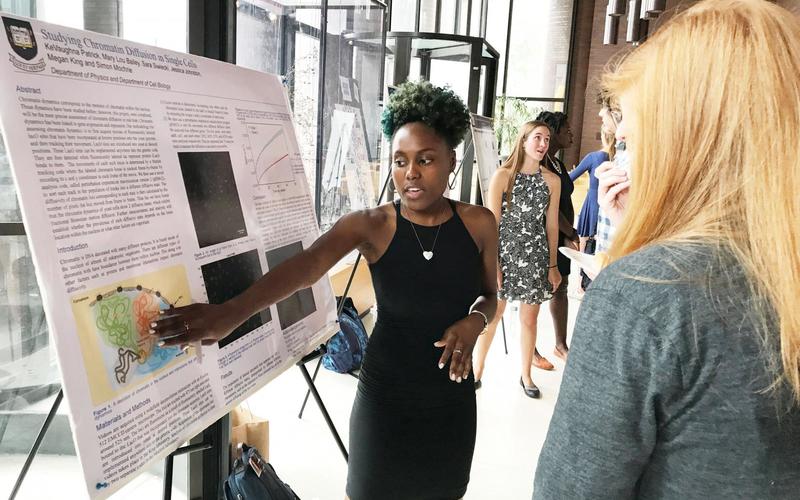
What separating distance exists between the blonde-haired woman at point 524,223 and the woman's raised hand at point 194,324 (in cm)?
Answer: 225

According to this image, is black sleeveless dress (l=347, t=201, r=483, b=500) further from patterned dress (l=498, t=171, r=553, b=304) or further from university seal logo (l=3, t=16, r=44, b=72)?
patterned dress (l=498, t=171, r=553, b=304)

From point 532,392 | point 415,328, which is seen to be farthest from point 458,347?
point 532,392

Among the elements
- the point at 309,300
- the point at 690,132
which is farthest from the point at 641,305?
the point at 309,300

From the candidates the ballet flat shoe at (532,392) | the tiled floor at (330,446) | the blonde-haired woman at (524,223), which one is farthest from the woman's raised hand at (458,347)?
the ballet flat shoe at (532,392)

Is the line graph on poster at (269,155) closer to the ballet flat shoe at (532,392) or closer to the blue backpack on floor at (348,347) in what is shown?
the blue backpack on floor at (348,347)

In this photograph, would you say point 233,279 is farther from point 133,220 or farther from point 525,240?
point 525,240

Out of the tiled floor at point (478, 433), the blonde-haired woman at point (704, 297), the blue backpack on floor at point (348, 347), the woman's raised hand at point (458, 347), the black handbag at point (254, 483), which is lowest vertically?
the tiled floor at point (478, 433)

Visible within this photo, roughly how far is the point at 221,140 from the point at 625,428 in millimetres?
1060

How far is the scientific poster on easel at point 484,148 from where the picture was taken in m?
3.78

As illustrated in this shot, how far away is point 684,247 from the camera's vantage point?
0.60m

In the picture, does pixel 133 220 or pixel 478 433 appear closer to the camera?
pixel 133 220

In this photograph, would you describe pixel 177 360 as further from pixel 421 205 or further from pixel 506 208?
pixel 506 208

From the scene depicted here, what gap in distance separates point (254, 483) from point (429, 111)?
1.13 meters

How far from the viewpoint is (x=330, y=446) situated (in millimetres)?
2727
